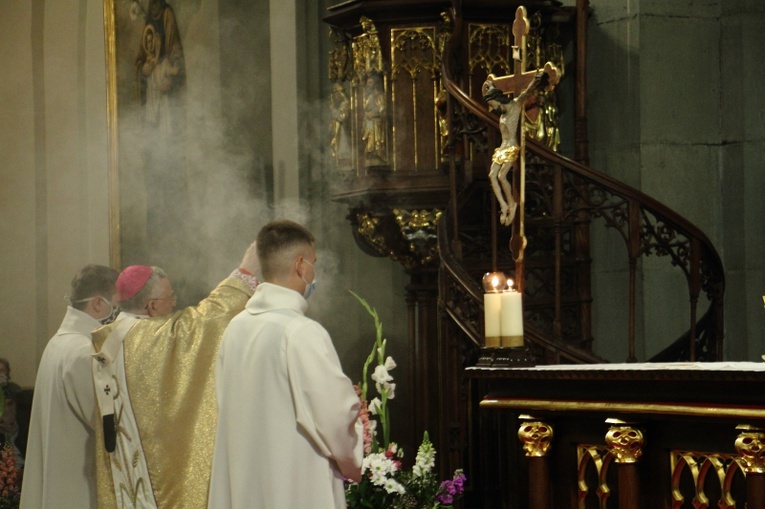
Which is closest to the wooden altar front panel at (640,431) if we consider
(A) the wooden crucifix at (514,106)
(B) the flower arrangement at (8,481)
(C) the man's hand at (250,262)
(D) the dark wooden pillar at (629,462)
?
(D) the dark wooden pillar at (629,462)

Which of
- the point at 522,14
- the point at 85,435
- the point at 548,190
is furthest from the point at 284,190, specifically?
the point at 522,14

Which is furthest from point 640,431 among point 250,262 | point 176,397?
point 176,397

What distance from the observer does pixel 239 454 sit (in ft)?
13.5

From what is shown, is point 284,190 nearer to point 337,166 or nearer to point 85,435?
point 337,166

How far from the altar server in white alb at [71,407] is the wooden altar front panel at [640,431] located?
214cm

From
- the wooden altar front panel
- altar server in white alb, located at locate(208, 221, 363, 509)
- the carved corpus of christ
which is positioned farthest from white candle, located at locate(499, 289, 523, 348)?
altar server in white alb, located at locate(208, 221, 363, 509)

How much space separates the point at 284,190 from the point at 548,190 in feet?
8.29

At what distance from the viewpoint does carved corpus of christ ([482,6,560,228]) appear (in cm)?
436

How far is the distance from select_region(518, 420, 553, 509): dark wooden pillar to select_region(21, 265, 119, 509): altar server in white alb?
2307 millimetres

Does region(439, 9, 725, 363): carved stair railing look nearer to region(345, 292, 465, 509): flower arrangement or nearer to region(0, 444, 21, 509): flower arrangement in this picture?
region(345, 292, 465, 509): flower arrangement

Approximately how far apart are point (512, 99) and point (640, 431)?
144 centimetres

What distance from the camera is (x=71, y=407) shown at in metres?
5.57

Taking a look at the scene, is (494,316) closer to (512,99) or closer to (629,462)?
(629,462)

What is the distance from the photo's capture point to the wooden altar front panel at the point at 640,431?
10.7 ft
